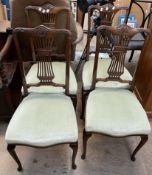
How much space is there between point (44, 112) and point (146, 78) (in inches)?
40.4

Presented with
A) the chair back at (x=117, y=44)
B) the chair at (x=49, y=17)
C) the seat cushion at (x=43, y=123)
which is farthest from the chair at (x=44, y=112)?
the chair back at (x=117, y=44)

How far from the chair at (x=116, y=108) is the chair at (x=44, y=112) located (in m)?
0.15

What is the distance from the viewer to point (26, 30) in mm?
1073

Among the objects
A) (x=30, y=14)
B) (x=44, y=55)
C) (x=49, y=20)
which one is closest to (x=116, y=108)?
(x=44, y=55)

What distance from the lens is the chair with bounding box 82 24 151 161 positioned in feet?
3.78

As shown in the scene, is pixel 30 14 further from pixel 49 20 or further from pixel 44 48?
pixel 44 48

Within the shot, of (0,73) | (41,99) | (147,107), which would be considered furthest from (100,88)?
(0,73)

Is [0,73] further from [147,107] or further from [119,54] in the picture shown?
[147,107]

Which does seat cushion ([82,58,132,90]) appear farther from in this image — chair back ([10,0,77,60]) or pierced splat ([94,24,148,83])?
chair back ([10,0,77,60])

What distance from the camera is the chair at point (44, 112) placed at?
1.08 meters

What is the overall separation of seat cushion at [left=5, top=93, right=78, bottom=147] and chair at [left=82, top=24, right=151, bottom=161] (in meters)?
0.14

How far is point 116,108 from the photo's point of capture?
127cm

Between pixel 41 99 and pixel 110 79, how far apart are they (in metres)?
0.53

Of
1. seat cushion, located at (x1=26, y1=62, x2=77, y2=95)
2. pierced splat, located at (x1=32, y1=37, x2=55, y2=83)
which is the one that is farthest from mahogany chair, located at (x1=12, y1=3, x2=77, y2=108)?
pierced splat, located at (x1=32, y1=37, x2=55, y2=83)
